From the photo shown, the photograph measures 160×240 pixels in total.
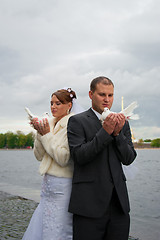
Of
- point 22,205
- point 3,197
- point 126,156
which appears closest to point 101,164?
point 126,156

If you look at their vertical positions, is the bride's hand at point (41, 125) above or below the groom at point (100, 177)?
above

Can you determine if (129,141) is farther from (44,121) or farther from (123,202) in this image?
(44,121)

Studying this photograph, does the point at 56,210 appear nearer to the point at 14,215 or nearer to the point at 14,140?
the point at 14,215

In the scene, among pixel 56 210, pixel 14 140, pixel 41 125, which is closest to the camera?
pixel 56 210

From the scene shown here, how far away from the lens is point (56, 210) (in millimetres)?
2953

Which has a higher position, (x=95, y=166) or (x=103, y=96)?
(x=103, y=96)

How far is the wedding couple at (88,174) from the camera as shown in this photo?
2596mm

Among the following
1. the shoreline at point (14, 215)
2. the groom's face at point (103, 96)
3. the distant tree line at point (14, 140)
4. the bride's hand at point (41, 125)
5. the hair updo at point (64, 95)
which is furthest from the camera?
the distant tree line at point (14, 140)

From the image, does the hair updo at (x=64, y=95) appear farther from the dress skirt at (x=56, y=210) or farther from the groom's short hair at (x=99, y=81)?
the dress skirt at (x=56, y=210)

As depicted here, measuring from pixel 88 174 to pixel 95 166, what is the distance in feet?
0.31

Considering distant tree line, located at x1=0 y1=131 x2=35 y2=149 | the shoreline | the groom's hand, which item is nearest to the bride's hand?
the groom's hand

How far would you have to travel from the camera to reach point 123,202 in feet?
8.76

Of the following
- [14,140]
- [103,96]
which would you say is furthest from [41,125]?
[14,140]

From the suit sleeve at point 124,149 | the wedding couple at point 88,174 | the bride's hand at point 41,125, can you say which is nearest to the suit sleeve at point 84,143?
the wedding couple at point 88,174
